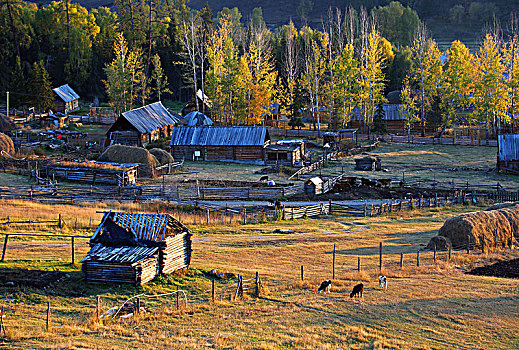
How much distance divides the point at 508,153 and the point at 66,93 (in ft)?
226

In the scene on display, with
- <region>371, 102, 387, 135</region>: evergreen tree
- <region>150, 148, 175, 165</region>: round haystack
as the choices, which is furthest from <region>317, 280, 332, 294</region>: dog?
<region>371, 102, 387, 135</region>: evergreen tree

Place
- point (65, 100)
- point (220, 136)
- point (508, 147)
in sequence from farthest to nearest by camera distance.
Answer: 1. point (65, 100)
2. point (220, 136)
3. point (508, 147)

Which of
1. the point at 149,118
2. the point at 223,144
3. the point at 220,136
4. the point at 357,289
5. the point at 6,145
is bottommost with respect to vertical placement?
the point at 357,289

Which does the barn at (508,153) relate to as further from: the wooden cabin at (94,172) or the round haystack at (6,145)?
the round haystack at (6,145)

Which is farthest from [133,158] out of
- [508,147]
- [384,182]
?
[508,147]

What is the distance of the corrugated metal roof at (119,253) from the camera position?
2193 cm

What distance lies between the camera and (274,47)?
12138cm

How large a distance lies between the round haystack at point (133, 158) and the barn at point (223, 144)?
12.4m

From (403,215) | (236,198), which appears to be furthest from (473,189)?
(236,198)

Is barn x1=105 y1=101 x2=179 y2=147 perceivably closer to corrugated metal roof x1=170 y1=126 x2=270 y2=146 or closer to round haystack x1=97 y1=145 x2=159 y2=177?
corrugated metal roof x1=170 y1=126 x2=270 y2=146

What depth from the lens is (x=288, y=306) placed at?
67.5ft

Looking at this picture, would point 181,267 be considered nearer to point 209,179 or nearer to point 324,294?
point 324,294

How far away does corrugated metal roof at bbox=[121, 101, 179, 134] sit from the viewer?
67375mm

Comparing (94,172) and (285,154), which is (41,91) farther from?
(285,154)
